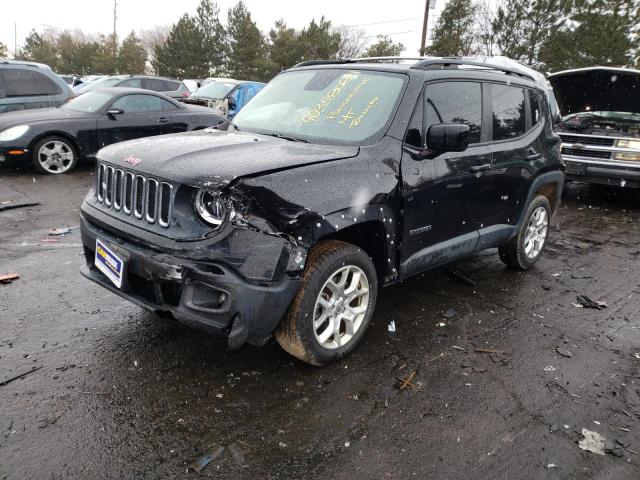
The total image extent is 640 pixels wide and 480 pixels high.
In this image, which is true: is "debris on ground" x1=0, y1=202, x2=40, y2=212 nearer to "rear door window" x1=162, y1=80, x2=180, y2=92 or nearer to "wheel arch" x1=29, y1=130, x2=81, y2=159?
"wheel arch" x1=29, y1=130, x2=81, y2=159

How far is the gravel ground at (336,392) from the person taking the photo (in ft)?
8.04

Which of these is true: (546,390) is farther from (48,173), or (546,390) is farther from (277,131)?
(48,173)

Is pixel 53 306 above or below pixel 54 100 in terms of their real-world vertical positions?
below

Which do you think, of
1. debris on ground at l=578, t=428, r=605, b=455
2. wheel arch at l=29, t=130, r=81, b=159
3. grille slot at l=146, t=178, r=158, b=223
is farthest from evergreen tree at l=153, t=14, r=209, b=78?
debris on ground at l=578, t=428, r=605, b=455

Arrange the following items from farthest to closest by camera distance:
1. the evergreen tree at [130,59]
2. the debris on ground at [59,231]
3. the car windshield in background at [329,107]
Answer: the evergreen tree at [130,59] → the debris on ground at [59,231] → the car windshield in background at [329,107]

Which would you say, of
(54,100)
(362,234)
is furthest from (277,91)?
(54,100)

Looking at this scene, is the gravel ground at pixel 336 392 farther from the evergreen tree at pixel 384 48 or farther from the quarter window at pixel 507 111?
the evergreen tree at pixel 384 48

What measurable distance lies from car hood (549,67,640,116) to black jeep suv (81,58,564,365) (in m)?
4.72

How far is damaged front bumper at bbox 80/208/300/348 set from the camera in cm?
261

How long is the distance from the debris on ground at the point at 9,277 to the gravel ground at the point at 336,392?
60mm

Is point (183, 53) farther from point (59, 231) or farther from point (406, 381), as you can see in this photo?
point (406, 381)

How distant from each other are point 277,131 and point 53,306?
2.21 meters

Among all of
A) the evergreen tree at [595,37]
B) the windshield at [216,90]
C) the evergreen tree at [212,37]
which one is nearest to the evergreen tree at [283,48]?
the evergreen tree at [212,37]

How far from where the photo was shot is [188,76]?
4488cm
